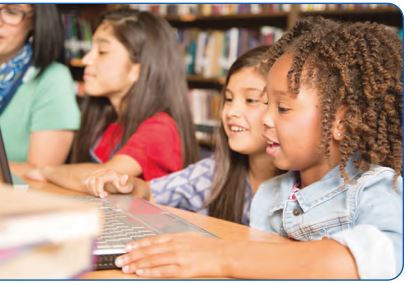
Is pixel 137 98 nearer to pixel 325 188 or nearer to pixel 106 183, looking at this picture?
pixel 106 183

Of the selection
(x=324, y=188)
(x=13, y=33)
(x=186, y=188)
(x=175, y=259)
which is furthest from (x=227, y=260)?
(x=13, y=33)

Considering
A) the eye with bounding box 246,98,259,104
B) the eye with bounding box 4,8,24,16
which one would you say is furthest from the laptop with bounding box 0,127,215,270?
the eye with bounding box 4,8,24,16

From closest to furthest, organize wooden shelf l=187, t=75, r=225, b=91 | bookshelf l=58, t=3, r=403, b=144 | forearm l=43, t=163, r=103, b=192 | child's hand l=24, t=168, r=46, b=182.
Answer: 1. forearm l=43, t=163, r=103, b=192
2. child's hand l=24, t=168, r=46, b=182
3. bookshelf l=58, t=3, r=403, b=144
4. wooden shelf l=187, t=75, r=225, b=91

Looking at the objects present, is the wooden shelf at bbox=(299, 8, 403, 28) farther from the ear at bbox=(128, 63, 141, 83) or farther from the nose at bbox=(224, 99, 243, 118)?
the nose at bbox=(224, 99, 243, 118)

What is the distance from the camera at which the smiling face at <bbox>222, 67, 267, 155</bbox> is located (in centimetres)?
137

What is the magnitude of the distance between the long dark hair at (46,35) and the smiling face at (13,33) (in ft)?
0.09

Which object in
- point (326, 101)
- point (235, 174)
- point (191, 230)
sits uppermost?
point (326, 101)

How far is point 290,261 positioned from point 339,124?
0.32 m

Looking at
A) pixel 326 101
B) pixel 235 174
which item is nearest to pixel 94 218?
pixel 326 101

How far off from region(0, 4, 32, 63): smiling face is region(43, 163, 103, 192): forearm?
1.73 feet

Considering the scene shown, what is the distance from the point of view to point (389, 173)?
86 cm

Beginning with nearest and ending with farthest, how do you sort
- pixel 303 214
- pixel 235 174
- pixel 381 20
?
pixel 303 214 < pixel 235 174 < pixel 381 20

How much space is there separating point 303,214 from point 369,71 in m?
0.27

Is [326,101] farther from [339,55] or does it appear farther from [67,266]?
[67,266]
